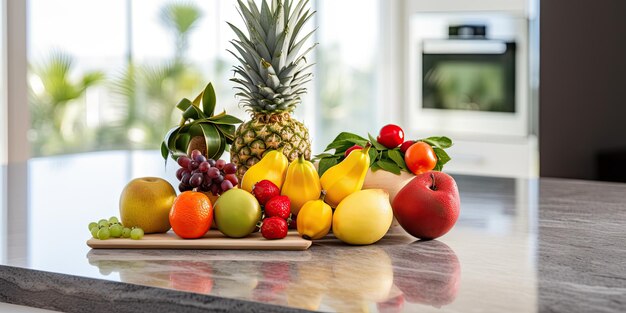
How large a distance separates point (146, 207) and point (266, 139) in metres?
0.39

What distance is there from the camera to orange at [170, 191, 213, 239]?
5.31ft

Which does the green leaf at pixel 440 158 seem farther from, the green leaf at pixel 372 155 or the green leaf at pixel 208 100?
the green leaf at pixel 208 100

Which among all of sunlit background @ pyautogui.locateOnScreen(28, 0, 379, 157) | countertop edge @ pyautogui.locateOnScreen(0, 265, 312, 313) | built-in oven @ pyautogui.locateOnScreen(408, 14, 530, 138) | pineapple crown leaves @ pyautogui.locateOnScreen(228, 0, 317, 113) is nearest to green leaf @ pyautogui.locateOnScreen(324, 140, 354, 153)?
pineapple crown leaves @ pyautogui.locateOnScreen(228, 0, 317, 113)

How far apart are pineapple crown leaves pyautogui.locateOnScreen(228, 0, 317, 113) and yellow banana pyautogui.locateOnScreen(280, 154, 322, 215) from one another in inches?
10.1

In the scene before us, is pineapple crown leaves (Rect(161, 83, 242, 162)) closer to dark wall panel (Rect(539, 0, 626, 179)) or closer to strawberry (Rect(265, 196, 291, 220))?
strawberry (Rect(265, 196, 291, 220))

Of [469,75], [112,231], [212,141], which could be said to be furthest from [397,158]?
[469,75]

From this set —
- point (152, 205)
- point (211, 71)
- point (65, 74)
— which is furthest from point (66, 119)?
point (152, 205)

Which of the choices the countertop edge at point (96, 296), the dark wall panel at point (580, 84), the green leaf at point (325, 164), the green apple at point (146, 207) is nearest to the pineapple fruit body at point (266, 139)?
the green leaf at point (325, 164)

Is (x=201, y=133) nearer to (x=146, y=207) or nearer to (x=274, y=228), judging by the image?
(x=146, y=207)

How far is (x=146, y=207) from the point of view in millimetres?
1686

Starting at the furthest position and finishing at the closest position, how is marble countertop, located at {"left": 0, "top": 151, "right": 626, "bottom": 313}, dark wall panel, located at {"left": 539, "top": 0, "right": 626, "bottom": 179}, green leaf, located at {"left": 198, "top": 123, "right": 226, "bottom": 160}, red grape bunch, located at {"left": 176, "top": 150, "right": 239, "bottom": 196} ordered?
dark wall panel, located at {"left": 539, "top": 0, "right": 626, "bottom": 179}
green leaf, located at {"left": 198, "top": 123, "right": 226, "bottom": 160}
red grape bunch, located at {"left": 176, "top": 150, "right": 239, "bottom": 196}
marble countertop, located at {"left": 0, "top": 151, "right": 626, "bottom": 313}

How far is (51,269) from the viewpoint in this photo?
1.46 metres

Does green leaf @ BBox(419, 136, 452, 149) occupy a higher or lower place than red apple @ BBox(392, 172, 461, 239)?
higher

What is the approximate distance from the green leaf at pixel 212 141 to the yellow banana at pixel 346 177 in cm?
42
